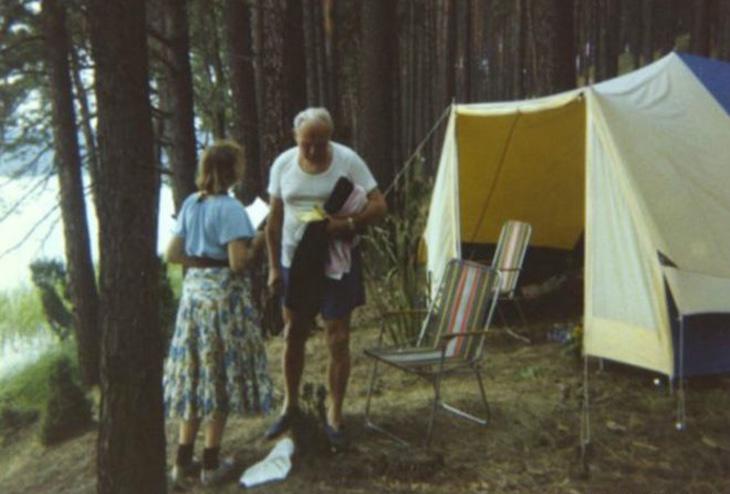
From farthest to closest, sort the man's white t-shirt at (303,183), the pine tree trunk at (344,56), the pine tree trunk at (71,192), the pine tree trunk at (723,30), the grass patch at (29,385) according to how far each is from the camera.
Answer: the pine tree trunk at (723,30), the pine tree trunk at (344,56), the grass patch at (29,385), the pine tree trunk at (71,192), the man's white t-shirt at (303,183)

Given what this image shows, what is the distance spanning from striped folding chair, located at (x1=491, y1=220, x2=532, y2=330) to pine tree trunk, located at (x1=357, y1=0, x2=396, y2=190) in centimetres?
201

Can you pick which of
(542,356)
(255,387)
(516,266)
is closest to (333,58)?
(516,266)

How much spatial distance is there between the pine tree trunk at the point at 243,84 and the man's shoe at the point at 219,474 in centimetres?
476

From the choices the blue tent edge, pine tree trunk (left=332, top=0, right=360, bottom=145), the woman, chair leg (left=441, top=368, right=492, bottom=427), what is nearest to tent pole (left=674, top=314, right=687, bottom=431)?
chair leg (left=441, top=368, right=492, bottom=427)

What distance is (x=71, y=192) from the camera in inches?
339

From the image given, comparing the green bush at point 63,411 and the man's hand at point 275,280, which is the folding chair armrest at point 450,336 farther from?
the green bush at point 63,411

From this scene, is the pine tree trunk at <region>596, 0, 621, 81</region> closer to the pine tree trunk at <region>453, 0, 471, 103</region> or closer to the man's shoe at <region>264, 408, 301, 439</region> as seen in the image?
the pine tree trunk at <region>453, 0, 471, 103</region>

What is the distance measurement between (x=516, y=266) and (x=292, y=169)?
13.3 ft

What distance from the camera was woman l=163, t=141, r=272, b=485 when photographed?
13.8 ft

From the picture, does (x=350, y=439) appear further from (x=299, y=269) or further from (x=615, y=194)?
(x=615, y=194)

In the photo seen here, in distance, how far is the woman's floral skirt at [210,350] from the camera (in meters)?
4.23

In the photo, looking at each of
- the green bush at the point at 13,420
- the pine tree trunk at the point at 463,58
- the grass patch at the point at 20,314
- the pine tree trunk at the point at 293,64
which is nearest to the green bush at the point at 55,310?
the grass patch at the point at 20,314

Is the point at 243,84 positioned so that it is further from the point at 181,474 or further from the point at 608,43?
the point at 608,43

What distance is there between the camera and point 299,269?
14.7ft
